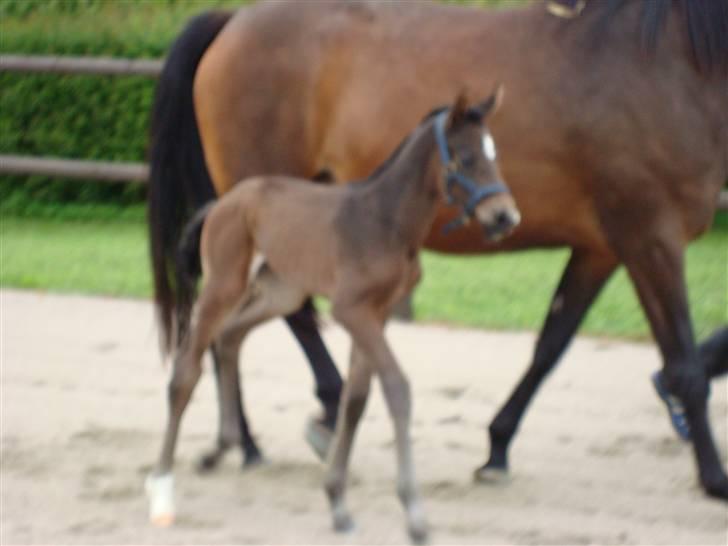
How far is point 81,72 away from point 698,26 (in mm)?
→ 5804

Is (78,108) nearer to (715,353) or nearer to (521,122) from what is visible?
(715,353)

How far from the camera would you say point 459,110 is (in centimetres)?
405

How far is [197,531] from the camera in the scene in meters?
4.32

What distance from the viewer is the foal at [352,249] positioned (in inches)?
160

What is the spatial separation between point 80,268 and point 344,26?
13.8 ft

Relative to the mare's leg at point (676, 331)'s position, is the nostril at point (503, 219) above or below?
above

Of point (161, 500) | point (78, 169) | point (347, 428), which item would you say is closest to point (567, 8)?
point (347, 428)

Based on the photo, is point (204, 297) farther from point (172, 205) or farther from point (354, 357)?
point (172, 205)

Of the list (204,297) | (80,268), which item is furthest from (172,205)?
(80,268)

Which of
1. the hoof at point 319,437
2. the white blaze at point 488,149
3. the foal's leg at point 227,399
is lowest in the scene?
the hoof at point 319,437

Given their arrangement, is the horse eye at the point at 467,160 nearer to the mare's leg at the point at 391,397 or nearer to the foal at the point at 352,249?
the foal at the point at 352,249

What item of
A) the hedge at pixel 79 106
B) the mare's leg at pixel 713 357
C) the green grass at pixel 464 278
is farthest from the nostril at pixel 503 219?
the hedge at pixel 79 106

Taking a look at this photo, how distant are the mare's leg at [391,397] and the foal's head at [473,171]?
402mm

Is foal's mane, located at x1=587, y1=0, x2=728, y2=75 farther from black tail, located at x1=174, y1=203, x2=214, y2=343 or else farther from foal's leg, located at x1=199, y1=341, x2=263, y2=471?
foal's leg, located at x1=199, y1=341, x2=263, y2=471
